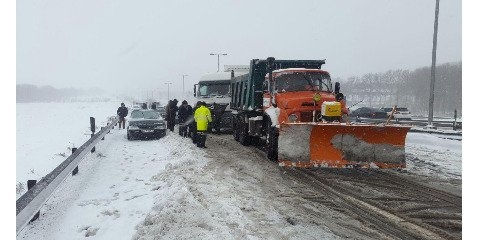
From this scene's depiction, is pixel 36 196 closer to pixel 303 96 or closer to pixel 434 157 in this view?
pixel 303 96

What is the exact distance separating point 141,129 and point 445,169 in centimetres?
1323

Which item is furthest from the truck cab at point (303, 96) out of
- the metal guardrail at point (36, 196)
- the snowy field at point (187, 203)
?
the metal guardrail at point (36, 196)

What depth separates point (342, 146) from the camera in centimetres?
966

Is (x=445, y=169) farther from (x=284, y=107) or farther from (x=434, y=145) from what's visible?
(x=434, y=145)

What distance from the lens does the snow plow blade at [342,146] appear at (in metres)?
9.58

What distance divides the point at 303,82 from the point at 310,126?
2606 mm

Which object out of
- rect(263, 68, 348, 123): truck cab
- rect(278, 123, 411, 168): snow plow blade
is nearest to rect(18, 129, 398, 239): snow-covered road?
rect(278, 123, 411, 168): snow plow blade

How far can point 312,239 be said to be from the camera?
16.8 feet

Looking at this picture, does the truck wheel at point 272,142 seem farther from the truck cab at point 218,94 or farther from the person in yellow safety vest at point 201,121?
the truck cab at point 218,94

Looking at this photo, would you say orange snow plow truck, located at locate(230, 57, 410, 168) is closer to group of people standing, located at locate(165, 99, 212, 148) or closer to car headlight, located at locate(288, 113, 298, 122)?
car headlight, located at locate(288, 113, 298, 122)

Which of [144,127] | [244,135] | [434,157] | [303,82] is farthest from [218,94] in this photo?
[434,157]

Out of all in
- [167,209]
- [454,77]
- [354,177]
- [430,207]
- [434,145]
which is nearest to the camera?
[167,209]
